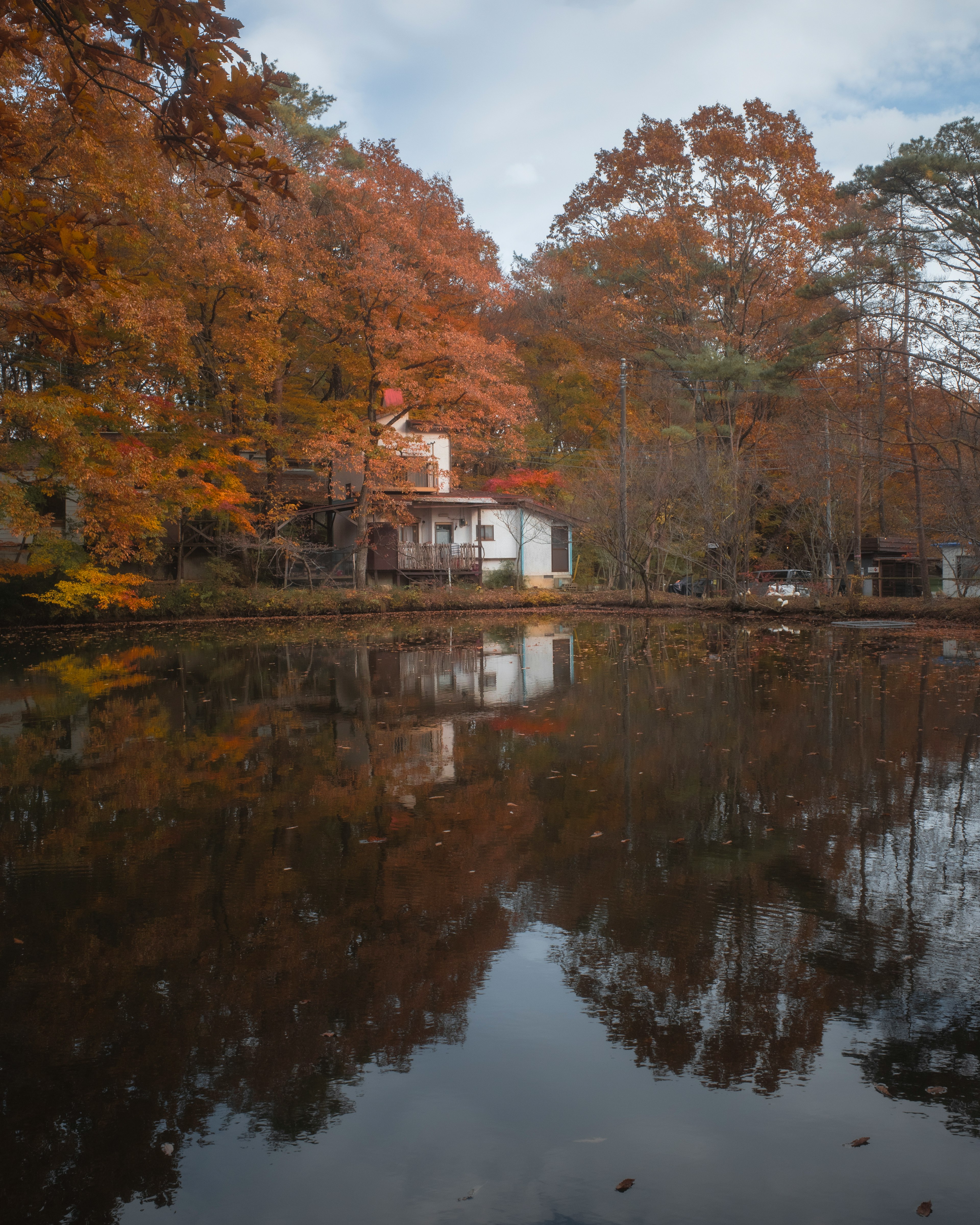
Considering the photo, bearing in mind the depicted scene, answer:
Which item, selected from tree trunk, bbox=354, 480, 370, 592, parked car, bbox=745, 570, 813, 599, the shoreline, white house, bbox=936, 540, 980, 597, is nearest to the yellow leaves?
the shoreline

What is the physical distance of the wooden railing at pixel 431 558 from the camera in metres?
37.4

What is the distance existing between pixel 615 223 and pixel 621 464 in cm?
1366

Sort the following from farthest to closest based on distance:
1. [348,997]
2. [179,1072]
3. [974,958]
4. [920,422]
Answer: [920,422], [974,958], [348,997], [179,1072]

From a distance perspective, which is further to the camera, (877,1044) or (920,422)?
(920,422)

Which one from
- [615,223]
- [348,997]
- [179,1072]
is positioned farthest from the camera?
[615,223]

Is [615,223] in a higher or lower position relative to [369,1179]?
higher

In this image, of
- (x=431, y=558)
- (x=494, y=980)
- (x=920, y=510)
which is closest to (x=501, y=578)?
(x=431, y=558)

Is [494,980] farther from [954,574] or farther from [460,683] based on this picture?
[954,574]

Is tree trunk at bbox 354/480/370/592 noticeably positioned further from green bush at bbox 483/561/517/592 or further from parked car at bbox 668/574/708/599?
parked car at bbox 668/574/708/599

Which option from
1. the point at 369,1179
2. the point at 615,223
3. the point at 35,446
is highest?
the point at 615,223

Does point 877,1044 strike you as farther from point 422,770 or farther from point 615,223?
point 615,223

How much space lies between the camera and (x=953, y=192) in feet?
63.6

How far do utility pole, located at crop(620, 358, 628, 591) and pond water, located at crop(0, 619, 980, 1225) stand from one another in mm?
21514

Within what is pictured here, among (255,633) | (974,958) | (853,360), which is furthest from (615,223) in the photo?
(974,958)
